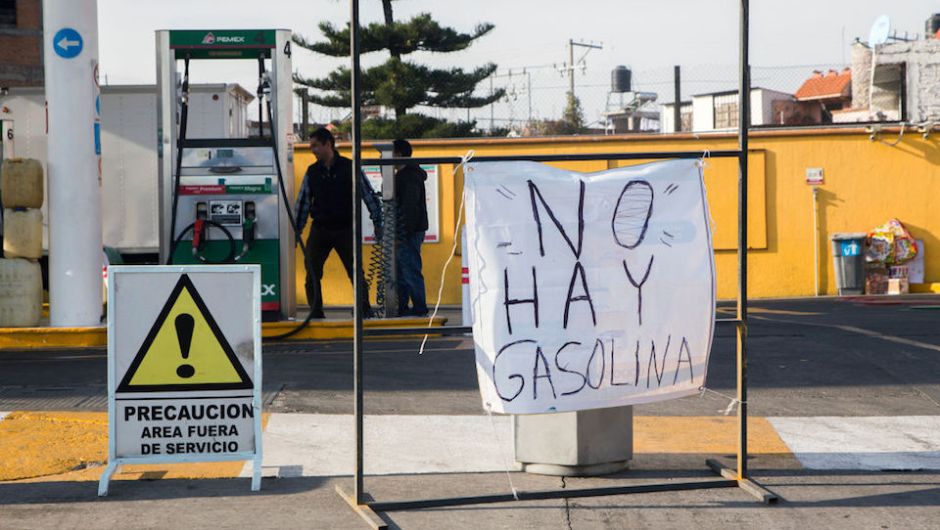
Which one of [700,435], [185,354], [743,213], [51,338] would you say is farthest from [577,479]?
[51,338]

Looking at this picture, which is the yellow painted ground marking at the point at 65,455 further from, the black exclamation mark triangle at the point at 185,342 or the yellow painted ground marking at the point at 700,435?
the yellow painted ground marking at the point at 700,435

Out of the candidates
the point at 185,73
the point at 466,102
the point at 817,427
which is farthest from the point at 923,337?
the point at 466,102

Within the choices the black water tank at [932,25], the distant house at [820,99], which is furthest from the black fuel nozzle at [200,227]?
the black water tank at [932,25]

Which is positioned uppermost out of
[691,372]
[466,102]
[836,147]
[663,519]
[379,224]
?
[466,102]

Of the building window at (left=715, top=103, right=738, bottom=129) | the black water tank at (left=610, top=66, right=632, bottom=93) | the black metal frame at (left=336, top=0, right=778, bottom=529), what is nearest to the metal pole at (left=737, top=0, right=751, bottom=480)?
the black metal frame at (left=336, top=0, right=778, bottom=529)

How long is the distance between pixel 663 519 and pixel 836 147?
14.2 m

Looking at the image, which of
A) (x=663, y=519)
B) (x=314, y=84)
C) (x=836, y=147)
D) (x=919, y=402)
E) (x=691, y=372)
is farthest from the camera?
(x=314, y=84)

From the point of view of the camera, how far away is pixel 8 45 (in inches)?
1415

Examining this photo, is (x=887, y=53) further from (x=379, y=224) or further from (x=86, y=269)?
(x=86, y=269)

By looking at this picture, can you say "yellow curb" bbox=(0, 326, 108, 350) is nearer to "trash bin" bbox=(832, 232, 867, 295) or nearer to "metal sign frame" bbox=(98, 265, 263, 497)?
"metal sign frame" bbox=(98, 265, 263, 497)

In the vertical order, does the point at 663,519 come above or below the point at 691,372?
below

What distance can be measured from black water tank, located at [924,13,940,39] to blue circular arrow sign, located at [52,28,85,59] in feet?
122

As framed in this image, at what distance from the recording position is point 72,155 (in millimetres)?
12195

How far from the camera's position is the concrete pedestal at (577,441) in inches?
253
